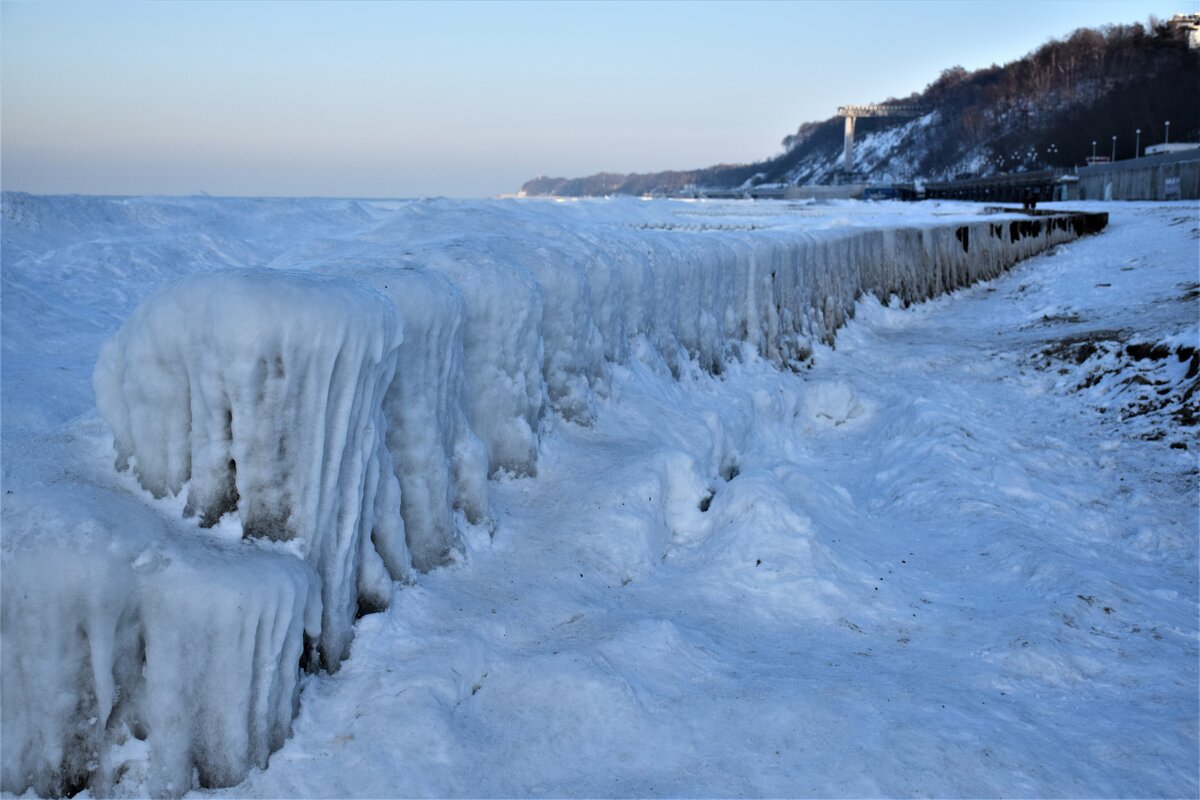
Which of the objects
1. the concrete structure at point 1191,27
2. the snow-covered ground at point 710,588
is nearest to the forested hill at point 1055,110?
the concrete structure at point 1191,27

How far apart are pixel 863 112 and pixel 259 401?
139 m

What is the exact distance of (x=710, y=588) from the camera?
462 centimetres

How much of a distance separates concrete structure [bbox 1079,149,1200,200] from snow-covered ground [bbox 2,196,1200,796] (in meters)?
39.1

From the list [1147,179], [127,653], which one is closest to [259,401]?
[127,653]

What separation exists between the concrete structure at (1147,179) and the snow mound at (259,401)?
46.4 m

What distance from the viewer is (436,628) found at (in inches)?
146

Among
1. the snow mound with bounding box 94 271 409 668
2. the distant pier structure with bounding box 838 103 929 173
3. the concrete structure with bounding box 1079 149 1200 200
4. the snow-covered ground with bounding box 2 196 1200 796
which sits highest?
the distant pier structure with bounding box 838 103 929 173

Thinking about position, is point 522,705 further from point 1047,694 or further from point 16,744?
point 1047,694

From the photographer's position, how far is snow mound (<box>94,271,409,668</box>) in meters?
3.10

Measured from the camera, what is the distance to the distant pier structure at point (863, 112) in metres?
126

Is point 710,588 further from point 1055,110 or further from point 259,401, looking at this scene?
point 1055,110

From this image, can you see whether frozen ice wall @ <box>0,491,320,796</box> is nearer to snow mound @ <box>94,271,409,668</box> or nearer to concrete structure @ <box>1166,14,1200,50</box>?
snow mound @ <box>94,271,409,668</box>

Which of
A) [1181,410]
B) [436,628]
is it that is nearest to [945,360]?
[1181,410]

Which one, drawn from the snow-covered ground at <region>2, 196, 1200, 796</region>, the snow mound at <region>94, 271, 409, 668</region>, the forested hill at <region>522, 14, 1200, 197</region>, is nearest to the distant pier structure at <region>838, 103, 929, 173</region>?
the forested hill at <region>522, 14, 1200, 197</region>
